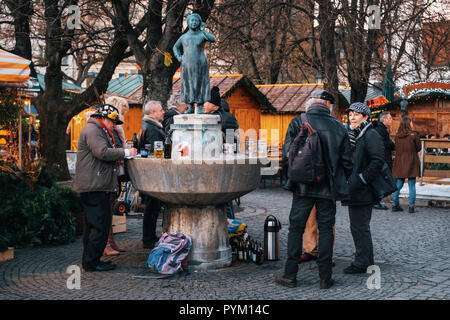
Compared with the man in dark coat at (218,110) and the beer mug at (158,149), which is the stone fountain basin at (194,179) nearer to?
the beer mug at (158,149)

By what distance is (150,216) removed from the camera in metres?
7.72

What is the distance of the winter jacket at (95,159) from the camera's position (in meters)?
6.36

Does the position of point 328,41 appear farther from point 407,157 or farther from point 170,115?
point 170,115

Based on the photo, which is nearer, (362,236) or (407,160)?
(362,236)

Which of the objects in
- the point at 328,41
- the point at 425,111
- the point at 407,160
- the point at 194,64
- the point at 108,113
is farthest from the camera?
the point at 425,111

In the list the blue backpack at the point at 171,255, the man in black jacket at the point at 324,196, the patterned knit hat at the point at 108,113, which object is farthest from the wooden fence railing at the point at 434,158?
the patterned knit hat at the point at 108,113

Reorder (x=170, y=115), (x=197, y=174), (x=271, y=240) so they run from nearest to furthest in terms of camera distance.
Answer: (x=197, y=174), (x=271, y=240), (x=170, y=115)

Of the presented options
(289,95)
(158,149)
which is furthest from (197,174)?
(289,95)

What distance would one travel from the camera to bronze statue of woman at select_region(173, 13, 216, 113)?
279 inches

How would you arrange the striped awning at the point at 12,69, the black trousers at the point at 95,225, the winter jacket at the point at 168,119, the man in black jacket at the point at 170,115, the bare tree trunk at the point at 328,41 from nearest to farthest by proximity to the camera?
the black trousers at the point at 95,225
the striped awning at the point at 12,69
the man in black jacket at the point at 170,115
the winter jacket at the point at 168,119
the bare tree trunk at the point at 328,41

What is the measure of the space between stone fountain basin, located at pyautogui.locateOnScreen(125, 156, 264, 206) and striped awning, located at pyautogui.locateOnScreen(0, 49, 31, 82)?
234 centimetres

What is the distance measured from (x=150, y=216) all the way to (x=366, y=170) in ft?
9.96

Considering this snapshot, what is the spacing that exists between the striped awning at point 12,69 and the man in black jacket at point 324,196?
13.7 feet
